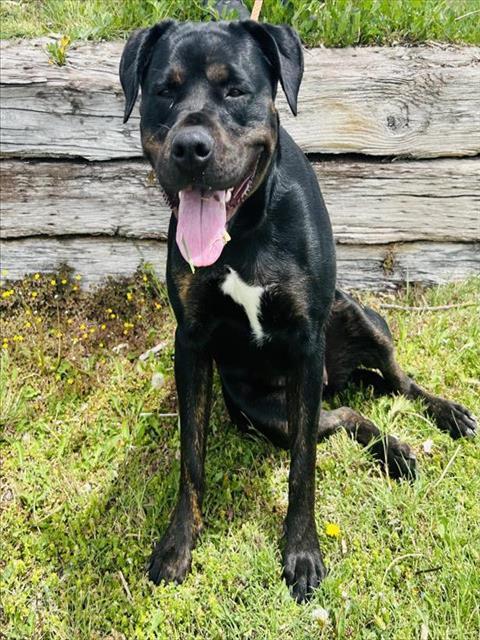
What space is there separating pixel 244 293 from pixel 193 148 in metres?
0.59

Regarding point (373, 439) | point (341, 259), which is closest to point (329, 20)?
point (341, 259)

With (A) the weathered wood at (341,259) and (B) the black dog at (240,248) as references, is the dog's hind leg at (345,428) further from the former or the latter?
(A) the weathered wood at (341,259)

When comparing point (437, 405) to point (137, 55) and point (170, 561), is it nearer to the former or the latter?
point (170, 561)

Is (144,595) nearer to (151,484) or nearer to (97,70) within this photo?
(151,484)

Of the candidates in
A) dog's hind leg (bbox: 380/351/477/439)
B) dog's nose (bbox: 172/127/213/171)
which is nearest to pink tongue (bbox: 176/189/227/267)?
dog's nose (bbox: 172/127/213/171)

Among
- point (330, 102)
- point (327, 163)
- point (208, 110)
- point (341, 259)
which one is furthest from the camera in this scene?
point (341, 259)

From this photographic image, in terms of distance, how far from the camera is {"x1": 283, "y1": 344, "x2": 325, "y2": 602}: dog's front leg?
101 inches

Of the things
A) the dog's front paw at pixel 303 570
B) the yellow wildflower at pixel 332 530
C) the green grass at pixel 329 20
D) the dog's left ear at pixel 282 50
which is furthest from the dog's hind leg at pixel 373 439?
the green grass at pixel 329 20

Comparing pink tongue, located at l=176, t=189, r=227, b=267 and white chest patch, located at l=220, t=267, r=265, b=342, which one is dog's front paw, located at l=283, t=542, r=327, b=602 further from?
pink tongue, located at l=176, t=189, r=227, b=267

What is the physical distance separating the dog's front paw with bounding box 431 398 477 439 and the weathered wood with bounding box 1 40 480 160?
Result: 136 centimetres

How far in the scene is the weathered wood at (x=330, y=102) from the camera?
11.7 feet

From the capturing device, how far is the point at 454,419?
309cm

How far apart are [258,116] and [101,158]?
1631mm

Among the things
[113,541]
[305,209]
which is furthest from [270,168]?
[113,541]
